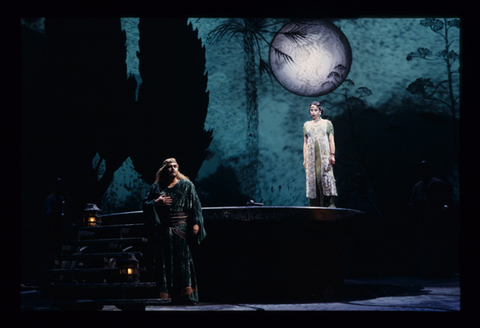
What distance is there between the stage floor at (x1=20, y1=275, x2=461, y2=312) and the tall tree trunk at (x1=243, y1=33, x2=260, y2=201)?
359cm

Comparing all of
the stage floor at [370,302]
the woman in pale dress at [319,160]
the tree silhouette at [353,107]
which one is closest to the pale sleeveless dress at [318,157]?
the woman in pale dress at [319,160]

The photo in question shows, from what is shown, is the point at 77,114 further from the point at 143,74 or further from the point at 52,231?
the point at 52,231

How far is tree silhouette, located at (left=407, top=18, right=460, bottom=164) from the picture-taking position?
10.6 meters

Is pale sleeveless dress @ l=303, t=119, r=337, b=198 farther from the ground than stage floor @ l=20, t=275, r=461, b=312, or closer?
farther from the ground

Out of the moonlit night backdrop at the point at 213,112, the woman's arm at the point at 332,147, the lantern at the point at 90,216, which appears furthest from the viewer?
the moonlit night backdrop at the point at 213,112

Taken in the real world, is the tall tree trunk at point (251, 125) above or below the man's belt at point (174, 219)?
above

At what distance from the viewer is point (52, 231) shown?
8.17 m

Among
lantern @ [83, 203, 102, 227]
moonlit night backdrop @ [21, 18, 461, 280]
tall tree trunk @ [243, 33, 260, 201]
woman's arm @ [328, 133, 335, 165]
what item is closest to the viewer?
lantern @ [83, 203, 102, 227]

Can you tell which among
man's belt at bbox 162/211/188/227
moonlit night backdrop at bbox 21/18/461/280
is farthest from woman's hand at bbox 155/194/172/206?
moonlit night backdrop at bbox 21/18/461/280

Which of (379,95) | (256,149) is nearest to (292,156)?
(256,149)

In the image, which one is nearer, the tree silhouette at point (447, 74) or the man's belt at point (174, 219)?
the man's belt at point (174, 219)

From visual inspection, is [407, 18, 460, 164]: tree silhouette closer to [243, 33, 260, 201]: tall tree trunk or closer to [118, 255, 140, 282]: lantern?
[243, 33, 260, 201]: tall tree trunk

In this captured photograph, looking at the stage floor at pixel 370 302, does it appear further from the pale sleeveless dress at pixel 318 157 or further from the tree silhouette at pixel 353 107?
the tree silhouette at pixel 353 107

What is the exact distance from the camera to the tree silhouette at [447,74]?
1055cm
